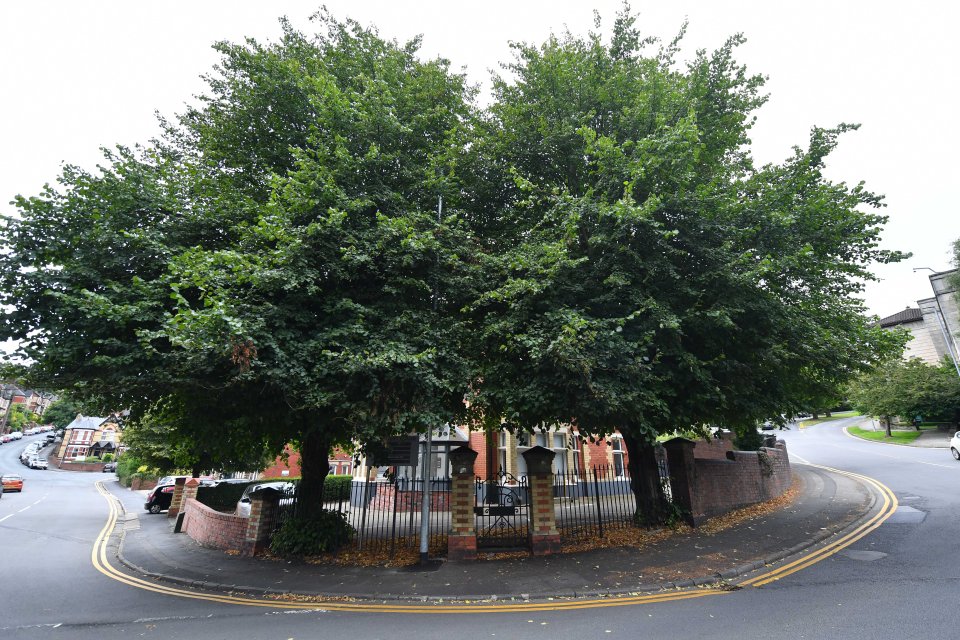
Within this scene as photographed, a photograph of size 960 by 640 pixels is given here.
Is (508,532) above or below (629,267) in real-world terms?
below

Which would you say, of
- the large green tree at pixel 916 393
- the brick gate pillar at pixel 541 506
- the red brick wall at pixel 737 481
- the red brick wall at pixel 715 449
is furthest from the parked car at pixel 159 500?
the large green tree at pixel 916 393

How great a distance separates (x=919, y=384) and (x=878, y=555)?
33914mm

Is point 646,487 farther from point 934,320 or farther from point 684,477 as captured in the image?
point 934,320

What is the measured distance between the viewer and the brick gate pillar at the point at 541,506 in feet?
33.3

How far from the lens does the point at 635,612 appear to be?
6613 millimetres

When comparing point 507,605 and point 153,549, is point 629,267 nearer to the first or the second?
point 507,605

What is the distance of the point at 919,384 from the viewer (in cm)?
3269

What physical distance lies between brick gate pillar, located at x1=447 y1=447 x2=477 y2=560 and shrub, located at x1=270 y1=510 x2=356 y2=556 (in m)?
2.96

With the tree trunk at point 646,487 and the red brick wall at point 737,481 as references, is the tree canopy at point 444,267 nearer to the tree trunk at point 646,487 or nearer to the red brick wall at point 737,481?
the tree trunk at point 646,487

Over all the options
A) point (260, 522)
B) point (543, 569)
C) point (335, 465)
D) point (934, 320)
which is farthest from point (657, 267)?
point (934, 320)

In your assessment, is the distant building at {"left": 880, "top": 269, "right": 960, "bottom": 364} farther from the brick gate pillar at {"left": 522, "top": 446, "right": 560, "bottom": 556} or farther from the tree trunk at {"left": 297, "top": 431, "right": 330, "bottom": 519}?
the tree trunk at {"left": 297, "top": 431, "right": 330, "bottom": 519}

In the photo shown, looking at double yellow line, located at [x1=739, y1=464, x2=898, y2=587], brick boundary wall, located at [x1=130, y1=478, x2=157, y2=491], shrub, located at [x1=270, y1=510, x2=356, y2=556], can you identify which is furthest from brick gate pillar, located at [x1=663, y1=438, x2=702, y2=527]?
brick boundary wall, located at [x1=130, y1=478, x2=157, y2=491]

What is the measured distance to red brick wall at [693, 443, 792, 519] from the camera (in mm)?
12898

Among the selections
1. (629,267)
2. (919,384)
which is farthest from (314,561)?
(919,384)
